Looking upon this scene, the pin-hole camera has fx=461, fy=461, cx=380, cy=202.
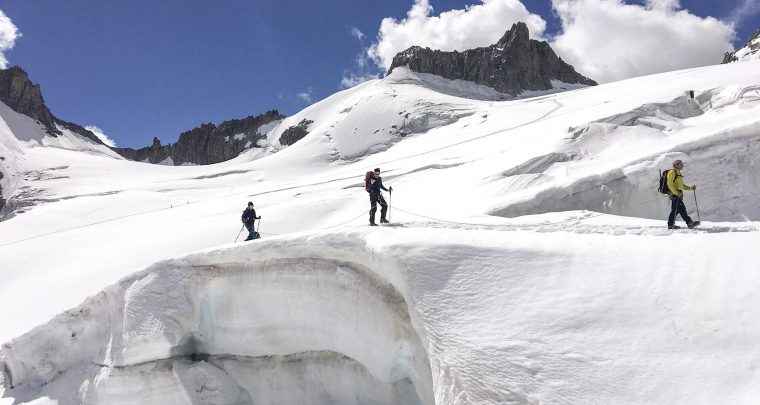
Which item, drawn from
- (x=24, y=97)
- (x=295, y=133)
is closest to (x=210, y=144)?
(x=24, y=97)

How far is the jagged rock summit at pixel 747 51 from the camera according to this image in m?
79.7

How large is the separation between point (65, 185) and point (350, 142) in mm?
28359

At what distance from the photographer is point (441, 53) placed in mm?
87750

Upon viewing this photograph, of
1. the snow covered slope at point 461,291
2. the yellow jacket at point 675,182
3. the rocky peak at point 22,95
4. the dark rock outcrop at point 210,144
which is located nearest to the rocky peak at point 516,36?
the dark rock outcrop at point 210,144

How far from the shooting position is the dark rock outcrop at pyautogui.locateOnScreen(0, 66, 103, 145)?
82.6 meters

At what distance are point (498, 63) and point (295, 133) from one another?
134ft

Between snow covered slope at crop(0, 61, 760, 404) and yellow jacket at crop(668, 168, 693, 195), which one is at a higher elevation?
yellow jacket at crop(668, 168, 693, 195)

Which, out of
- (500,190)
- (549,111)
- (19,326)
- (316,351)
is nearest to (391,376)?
(316,351)

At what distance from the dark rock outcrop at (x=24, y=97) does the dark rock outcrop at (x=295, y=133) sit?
1604 inches

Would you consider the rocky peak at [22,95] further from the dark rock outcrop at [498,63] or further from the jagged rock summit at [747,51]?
the jagged rock summit at [747,51]

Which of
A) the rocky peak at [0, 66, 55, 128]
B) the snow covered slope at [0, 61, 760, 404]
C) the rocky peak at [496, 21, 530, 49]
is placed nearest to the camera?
the snow covered slope at [0, 61, 760, 404]

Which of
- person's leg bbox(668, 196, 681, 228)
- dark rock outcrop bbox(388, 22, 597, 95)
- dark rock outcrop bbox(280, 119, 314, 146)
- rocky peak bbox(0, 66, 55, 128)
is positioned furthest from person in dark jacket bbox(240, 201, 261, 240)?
rocky peak bbox(0, 66, 55, 128)

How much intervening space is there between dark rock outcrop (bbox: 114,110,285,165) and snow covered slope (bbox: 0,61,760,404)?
79098 millimetres

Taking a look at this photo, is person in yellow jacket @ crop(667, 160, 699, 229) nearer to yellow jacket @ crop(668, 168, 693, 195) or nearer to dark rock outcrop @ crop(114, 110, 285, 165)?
yellow jacket @ crop(668, 168, 693, 195)
